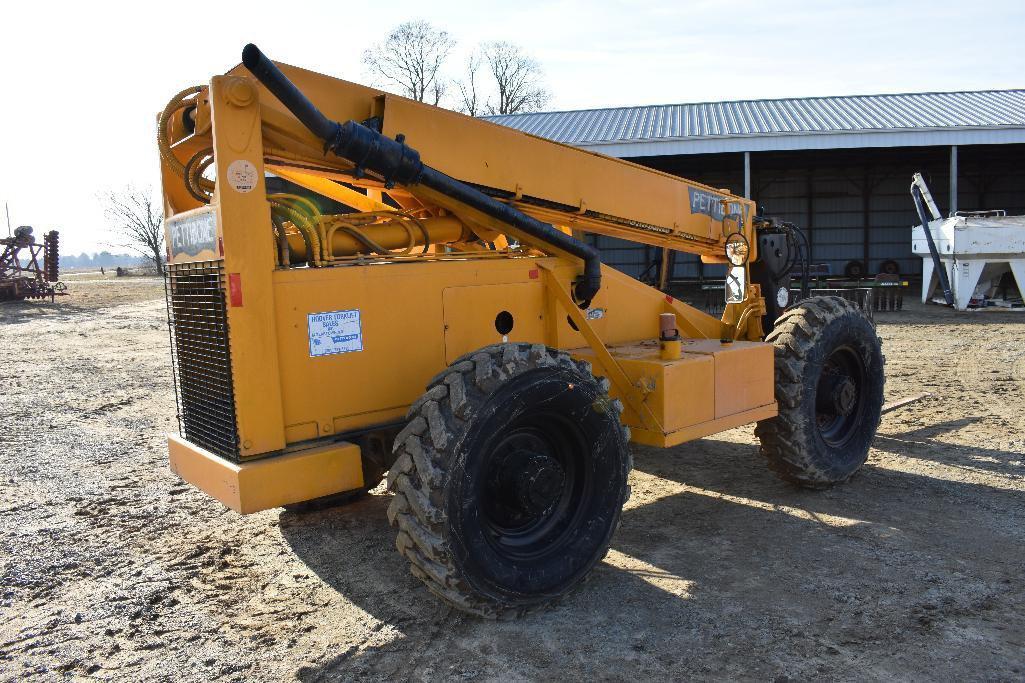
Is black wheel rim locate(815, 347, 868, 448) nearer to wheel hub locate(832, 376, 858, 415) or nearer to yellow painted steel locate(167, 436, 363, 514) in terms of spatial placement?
wheel hub locate(832, 376, 858, 415)

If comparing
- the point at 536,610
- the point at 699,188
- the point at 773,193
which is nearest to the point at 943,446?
the point at 699,188

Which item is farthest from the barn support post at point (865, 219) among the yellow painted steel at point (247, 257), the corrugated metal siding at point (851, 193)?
the yellow painted steel at point (247, 257)

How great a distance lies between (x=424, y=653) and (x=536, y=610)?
1.99 ft

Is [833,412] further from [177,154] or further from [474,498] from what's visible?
[177,154]

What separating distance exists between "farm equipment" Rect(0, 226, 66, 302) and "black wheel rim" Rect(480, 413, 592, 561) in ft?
91.9

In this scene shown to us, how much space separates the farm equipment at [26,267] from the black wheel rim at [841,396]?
1096 inches

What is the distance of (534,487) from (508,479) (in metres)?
0.13

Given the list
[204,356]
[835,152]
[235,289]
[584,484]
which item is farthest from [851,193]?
[235,289]

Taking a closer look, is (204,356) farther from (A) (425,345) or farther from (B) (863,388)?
(B) (863,388)

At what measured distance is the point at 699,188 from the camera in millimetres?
6254

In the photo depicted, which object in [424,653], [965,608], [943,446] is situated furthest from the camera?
[943,446]

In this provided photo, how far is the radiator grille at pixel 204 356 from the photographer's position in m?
3.61

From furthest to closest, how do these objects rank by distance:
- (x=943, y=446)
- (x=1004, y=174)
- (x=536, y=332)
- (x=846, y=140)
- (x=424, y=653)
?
(x=1004, y=174) → (x=846, y=140) → (x=943, y=446) → (x=536, y=332) → (x=424, y=653)

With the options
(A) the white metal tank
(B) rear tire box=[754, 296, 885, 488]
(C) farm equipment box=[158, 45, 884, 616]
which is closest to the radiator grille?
(C) farm equipment box=[158, 45, 884, 616]
